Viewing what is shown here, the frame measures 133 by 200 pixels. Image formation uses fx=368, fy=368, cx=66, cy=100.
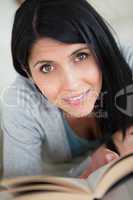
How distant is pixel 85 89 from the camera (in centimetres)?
74

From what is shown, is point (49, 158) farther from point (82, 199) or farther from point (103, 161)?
point (82, 199)

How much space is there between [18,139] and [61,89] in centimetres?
14

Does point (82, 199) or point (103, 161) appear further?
point (103, 161)

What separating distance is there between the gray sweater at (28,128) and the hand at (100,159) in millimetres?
29

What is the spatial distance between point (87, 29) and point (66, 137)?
26 cm

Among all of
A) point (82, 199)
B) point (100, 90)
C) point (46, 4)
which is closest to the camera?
point (82, 199)

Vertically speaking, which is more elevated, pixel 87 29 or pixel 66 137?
pixel 87 29

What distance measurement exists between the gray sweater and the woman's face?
0.03 meters

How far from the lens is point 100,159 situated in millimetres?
750

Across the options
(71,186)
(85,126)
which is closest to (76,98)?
(85,126)

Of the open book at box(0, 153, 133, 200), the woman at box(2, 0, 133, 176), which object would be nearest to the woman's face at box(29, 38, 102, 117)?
the woman at box(2, 0, 133, 176)

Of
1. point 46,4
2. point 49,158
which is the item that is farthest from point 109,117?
point 46,4

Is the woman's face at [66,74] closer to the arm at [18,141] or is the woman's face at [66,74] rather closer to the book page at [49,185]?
the arm at [18,141]

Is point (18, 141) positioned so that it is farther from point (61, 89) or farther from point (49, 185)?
point (49, 185)
